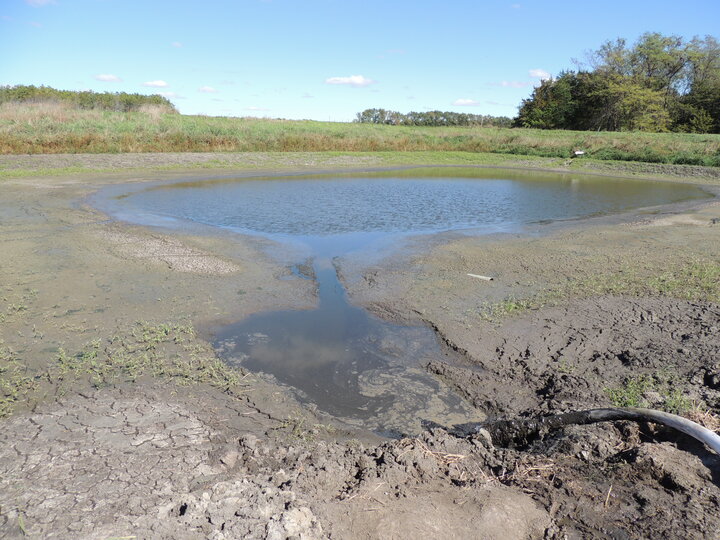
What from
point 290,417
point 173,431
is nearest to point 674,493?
point 290,417

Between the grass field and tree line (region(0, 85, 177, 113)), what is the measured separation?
7371mm

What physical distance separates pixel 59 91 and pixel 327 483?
2210 inches

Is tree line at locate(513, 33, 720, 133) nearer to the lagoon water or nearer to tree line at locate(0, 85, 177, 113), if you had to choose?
the lagoon water

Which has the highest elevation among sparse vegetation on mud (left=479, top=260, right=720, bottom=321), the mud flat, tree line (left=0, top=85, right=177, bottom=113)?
tree line (left=0, top=85, right=177, bottom=113)

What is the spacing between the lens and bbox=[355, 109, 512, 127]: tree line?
60.0 m

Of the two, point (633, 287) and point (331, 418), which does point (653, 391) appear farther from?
point (633, 287)

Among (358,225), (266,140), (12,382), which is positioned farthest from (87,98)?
(12,382)

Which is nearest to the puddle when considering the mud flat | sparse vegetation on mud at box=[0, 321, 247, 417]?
the mud flat

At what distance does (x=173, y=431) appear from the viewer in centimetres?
413

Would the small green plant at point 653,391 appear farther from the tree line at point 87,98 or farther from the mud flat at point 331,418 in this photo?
the tree line at point 87,98

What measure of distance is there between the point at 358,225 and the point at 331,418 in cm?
915

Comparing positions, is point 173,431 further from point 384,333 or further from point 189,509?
point 384,333

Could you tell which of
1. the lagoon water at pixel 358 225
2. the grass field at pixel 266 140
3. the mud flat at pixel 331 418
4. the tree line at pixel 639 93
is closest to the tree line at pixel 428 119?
the tree line at pixel 639 93

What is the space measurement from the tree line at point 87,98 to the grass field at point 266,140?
7371 millimetres
